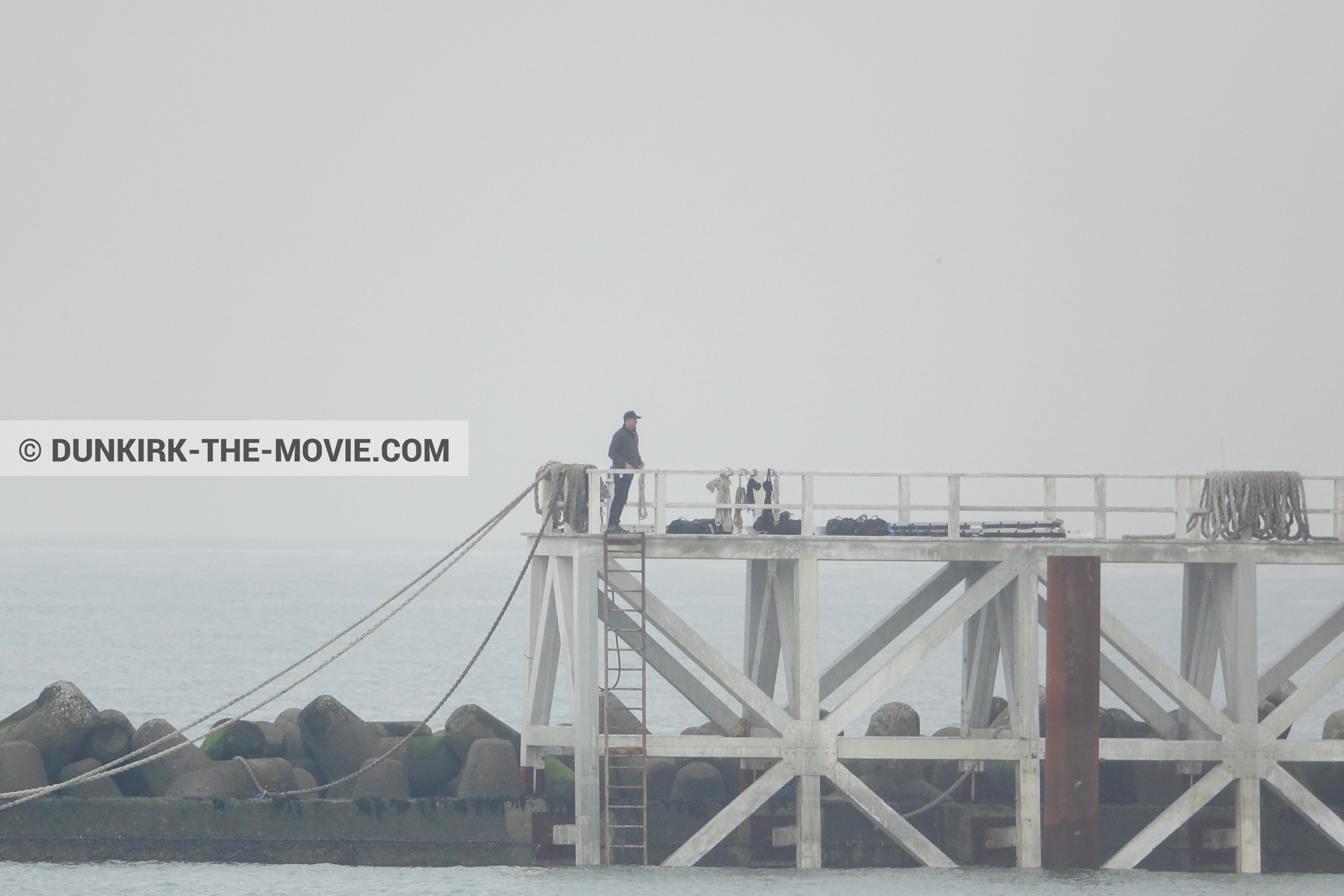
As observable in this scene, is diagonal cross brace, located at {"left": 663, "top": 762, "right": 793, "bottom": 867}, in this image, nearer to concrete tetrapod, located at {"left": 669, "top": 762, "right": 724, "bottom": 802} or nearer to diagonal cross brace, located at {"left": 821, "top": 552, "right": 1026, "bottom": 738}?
diagonal cross brace, located at {"left": 821, "top": 552, "right": 1026, "bottom": 738}

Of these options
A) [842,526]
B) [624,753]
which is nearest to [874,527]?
[842,526]

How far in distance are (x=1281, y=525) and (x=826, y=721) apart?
694 cm

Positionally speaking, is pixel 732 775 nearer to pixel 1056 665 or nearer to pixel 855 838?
pixel 855 838

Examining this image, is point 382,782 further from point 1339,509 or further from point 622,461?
point 1339,509

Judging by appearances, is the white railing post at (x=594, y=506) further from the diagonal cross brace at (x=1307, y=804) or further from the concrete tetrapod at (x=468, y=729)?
the diagonal cross brace at (x=1307, y=804)

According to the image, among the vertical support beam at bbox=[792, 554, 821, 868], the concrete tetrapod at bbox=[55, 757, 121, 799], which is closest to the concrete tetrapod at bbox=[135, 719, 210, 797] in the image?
the concrete tetrapod at bbox=[55, 757, 121, 799]

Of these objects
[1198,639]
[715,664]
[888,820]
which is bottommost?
[888,820]

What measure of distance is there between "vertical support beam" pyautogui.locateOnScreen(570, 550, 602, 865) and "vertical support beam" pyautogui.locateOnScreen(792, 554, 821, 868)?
2.63 metres

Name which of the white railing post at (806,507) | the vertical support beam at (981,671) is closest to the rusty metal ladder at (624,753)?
the white railing post at (806,507)

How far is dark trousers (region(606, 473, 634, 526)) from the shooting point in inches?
944

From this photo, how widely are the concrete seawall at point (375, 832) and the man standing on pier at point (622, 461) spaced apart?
4033 millimetres

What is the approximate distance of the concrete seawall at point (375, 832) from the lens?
24781 millimetres

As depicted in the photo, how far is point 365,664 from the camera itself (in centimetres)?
8381

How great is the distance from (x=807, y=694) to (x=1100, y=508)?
4.72 meters
